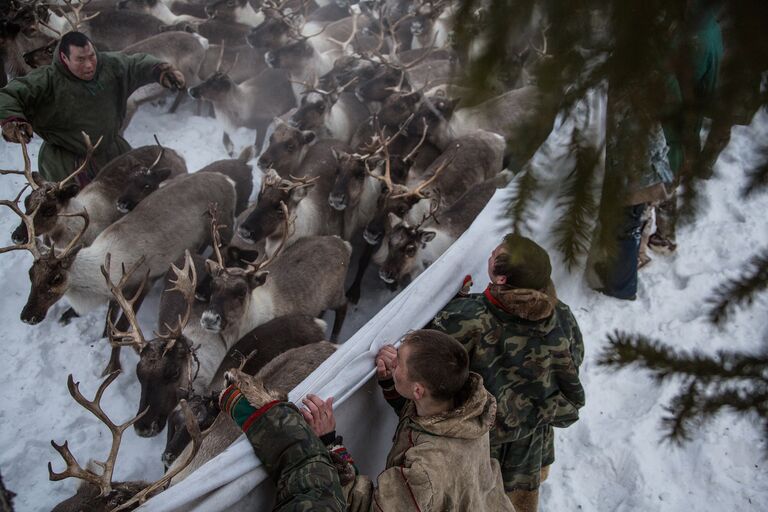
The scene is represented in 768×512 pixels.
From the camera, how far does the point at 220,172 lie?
17.9 ft

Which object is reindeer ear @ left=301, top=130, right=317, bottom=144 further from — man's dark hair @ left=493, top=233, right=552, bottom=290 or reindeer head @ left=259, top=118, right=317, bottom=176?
man's dark hair @ left=493, top=233, right=552, bottom=290

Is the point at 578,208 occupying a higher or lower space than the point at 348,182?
higher

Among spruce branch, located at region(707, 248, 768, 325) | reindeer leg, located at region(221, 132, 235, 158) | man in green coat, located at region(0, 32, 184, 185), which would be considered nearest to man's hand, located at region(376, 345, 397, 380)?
spruce branch, located at region(707, 248, 768, 325)

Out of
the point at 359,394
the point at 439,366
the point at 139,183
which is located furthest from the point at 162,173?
the point at 439,366

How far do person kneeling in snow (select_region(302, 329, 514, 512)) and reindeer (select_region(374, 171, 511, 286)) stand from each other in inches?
95.0

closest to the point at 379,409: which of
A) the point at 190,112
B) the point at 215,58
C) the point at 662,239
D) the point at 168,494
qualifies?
the point at 168,494

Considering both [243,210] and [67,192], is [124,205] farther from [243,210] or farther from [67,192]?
[243,210]

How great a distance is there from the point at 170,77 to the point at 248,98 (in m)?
2.34

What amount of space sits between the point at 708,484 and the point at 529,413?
5.68 feet

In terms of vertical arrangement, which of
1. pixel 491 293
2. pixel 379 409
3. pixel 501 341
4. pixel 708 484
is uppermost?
pixel 491 293

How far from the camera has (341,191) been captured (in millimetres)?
5027

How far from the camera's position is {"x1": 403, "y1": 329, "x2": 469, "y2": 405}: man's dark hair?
6.52 ft

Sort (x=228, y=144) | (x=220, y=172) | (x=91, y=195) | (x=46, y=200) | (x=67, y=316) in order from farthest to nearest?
(x=228, y=144) → (x=220, y=172) → (x=91, y=195) → (x=67, y=316) → (x=46, y=200)

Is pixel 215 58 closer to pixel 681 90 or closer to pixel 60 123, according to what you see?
pixel 60 123
